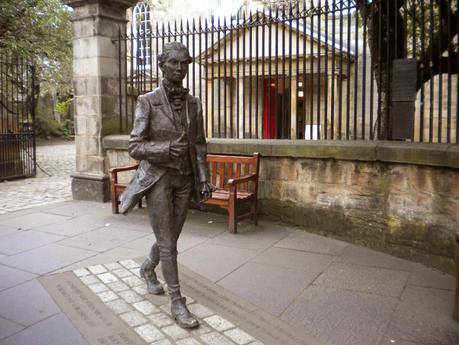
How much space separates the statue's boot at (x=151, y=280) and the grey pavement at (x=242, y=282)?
4.6 inches

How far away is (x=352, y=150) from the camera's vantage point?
5949 millimetres

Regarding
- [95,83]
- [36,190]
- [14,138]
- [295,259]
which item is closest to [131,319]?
[295,259]

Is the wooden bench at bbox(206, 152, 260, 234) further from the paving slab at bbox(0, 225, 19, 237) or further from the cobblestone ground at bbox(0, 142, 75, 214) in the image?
the cobblestone ground at bbox(0, 142, 75, 214)

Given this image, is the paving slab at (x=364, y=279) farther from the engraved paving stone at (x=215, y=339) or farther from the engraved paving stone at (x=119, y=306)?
the engraved paving stone at (x=119, y=306)

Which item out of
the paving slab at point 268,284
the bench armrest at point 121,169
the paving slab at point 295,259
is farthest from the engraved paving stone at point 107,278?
the bench armrest at point 121,169

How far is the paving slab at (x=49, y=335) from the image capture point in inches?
138

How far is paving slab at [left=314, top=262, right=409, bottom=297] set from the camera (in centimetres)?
458

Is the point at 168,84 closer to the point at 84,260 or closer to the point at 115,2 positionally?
the point at 84,260

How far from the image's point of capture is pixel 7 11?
14312 mm

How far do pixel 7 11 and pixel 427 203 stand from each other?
13.5 metres

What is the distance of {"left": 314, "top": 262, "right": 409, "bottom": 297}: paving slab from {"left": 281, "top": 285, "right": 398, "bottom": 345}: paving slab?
0.48 ft

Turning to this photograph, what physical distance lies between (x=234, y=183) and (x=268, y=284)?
6.31ft

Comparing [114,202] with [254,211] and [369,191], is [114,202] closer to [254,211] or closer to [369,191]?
[254,211]

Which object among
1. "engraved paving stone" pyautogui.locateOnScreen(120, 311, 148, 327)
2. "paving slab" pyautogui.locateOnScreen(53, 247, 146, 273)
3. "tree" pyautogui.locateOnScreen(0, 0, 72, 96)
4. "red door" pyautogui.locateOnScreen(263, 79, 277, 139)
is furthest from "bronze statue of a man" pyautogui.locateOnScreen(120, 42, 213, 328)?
"tree" pyautogui.locateOnScreen(0, 0, 72, 96)
